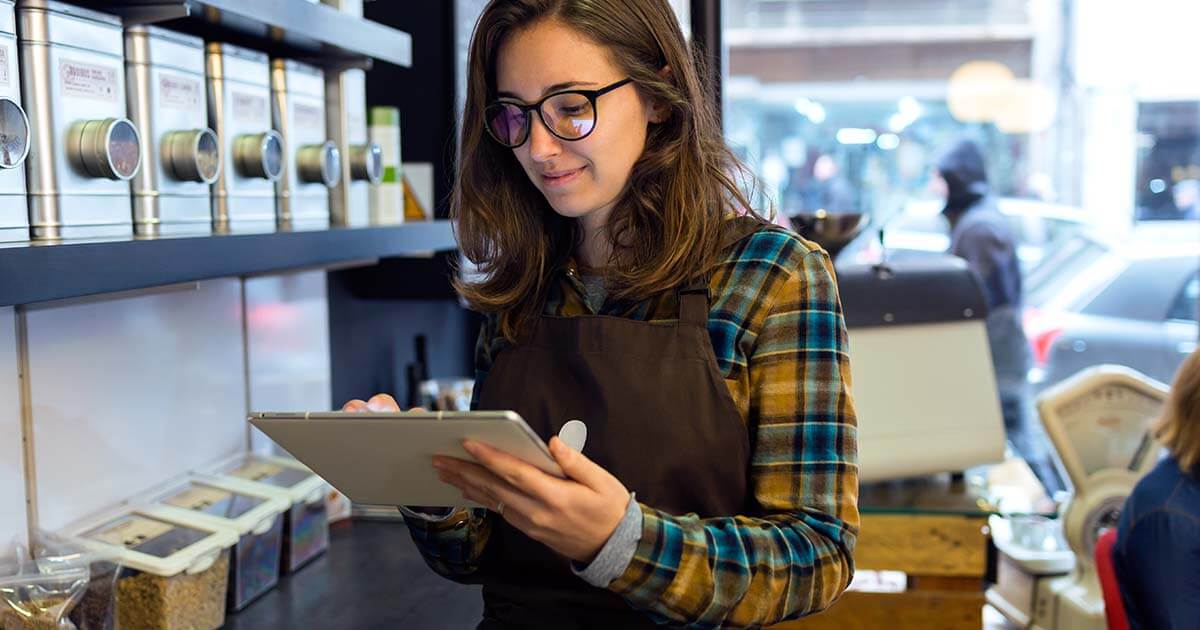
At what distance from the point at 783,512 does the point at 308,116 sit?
1.12 m

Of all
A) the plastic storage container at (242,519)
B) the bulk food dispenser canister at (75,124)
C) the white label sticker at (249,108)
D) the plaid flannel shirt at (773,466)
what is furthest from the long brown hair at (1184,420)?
the bulk food dispenser canister at (75,124)

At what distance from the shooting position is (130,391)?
197cm

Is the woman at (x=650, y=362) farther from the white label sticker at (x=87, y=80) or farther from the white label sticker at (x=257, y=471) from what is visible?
the white label sticker at (x=257, y=471)

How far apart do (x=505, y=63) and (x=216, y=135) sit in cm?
53

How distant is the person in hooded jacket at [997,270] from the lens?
14.6 ft

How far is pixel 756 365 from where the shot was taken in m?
1.38

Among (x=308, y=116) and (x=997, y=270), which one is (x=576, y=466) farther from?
(x=997, y=270)

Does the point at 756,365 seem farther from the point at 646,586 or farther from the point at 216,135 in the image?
the point at 216,135

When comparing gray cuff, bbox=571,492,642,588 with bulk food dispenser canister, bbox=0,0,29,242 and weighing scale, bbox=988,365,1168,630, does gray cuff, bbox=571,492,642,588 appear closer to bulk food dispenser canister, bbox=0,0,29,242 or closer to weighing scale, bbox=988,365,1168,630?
bulk food dispenser canister, bbox=0,0,29,242

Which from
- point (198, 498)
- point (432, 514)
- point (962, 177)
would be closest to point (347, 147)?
point (198, 498)

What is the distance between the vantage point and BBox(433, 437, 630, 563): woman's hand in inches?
45.1

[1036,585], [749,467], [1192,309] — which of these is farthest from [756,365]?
[1192,309]

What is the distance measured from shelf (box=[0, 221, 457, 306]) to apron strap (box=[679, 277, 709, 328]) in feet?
1.94

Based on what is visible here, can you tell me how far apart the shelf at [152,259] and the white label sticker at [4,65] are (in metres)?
0.20
